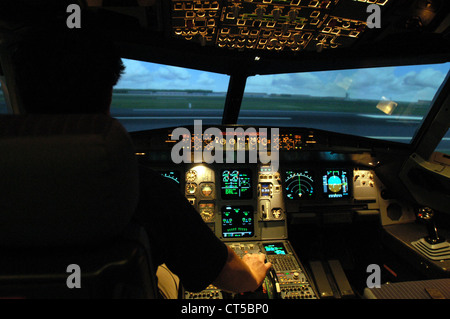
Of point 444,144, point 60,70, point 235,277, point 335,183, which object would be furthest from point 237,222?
point 60,70

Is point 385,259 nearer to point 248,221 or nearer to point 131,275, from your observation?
point 248,221

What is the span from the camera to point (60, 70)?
24.1 inches

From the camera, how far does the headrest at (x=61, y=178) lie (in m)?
0.49

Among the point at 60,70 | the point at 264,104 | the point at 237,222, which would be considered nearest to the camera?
the point at 60,70

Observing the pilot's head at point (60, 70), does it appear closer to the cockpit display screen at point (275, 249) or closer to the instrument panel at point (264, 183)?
the instrument panel at point (264, 183)

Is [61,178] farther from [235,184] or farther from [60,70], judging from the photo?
[235,184]

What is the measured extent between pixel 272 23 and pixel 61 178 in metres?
1.62

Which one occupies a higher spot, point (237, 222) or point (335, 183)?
point (335, 183)

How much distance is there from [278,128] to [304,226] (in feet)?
3.54

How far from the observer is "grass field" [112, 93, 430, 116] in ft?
12.2

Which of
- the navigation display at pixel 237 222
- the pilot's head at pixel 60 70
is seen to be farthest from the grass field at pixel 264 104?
the pilot's head at pixel 60 70

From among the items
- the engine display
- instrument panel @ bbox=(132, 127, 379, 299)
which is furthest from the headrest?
the engine display

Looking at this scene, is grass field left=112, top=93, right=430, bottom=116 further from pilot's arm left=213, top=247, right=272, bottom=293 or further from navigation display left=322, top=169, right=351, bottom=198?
pilot's arm left=213, top=247, right=272, bottom=293
